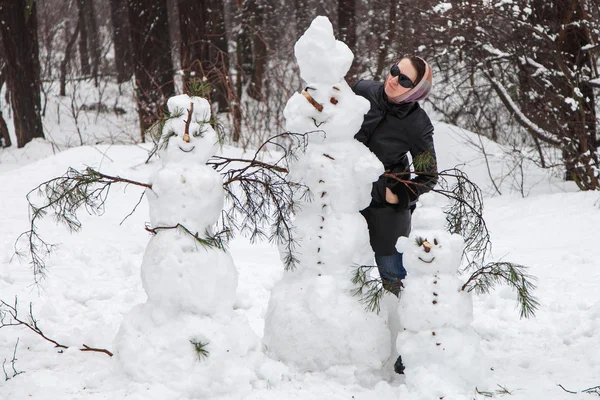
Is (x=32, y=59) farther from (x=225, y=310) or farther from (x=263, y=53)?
(x=225, y=310)

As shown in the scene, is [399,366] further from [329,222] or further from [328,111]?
[328,111]

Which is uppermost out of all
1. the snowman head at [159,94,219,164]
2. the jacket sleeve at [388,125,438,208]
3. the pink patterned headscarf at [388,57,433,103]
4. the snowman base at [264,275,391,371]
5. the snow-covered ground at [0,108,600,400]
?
the pink patterned headscarf at [388,57,433,103]

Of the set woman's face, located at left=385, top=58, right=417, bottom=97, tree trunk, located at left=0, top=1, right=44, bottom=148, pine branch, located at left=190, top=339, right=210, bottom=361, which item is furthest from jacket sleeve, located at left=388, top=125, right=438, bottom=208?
tree trunk, located at left=0, top=1, right=44, bottom=148

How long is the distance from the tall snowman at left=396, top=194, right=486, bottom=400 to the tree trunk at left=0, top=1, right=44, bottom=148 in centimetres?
994

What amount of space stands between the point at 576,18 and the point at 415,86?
5321 millimetres

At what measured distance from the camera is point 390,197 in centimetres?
345

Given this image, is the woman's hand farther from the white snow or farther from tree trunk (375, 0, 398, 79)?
tree trunk (375, 0, 398, 79)

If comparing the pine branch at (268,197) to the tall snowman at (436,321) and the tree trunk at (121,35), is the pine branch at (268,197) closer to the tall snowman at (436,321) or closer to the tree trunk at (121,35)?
the tall snowman at (436,321)

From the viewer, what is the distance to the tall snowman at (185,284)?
9.82 ft

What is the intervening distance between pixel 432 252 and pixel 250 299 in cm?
204

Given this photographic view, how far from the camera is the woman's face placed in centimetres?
329

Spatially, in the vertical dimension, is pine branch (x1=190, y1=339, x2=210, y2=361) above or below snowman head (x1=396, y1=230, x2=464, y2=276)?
below

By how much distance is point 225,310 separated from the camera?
3.18 metres

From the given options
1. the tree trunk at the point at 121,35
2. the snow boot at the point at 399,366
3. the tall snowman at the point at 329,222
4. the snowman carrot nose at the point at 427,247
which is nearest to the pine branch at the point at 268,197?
the tall snowman at the point at 329,222
